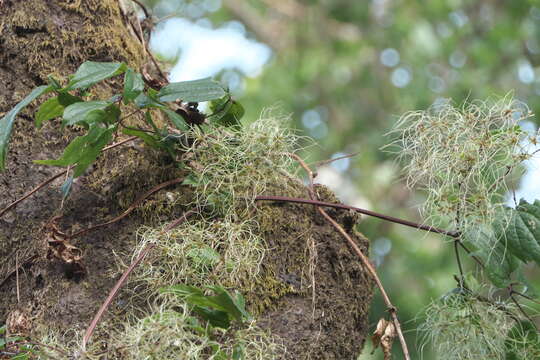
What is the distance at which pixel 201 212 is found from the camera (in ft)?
3.43


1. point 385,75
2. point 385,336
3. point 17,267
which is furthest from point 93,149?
point 385,75

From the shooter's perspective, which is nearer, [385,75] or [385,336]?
[385,336]

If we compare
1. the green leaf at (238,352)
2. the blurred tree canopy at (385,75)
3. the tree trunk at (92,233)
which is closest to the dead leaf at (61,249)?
the tree trunk at (92,233)

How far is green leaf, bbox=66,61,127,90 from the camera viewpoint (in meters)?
0.90

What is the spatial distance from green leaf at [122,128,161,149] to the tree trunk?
4 centimetres

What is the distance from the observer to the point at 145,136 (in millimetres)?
1039

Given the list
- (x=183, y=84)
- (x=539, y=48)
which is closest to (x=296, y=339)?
(x=183, y=84)

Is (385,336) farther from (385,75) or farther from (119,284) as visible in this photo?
(385,75)

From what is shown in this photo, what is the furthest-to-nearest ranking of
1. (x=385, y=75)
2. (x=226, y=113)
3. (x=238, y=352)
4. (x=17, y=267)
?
(x=385, y=75) < (x=226, y=113) < (x=17, y=267) < (x=238, y=352)

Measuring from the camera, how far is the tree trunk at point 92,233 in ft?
3.18

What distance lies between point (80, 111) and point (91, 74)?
58 mm

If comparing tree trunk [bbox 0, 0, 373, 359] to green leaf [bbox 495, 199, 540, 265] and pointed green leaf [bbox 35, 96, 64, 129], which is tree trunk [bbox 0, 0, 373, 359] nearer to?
pointed green leaf [bbox 35, 96, 64, 129]

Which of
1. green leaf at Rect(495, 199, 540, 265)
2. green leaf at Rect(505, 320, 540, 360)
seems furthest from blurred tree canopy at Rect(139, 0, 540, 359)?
green leaf at Rect(495, 199, 540, 265)

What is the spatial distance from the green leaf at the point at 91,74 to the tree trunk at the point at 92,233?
0.19 m
